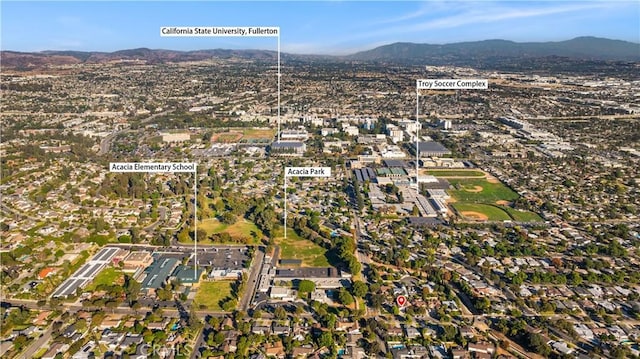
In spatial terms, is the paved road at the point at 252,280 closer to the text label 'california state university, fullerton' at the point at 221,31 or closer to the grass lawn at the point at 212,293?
the grass lawn at the point at 212,293

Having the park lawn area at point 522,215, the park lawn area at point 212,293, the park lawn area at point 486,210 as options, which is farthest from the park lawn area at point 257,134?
the park lawn area at point 212,293

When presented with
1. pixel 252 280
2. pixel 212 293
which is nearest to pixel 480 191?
pixel 252 280

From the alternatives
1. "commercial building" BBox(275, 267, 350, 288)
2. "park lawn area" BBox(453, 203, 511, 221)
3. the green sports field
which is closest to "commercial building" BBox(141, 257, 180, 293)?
"commercial building" BBox(275, 267, 350, 288)

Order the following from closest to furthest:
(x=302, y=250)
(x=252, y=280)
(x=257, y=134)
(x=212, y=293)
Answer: (x=212, y=293) → (x=252, y=280) → (x=302, y=250) → (x=257, y=134)

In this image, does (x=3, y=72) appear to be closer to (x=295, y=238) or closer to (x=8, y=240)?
(x=8, y=240)

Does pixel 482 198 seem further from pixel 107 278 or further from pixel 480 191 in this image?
pixel 107 278

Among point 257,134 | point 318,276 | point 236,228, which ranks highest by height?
point 257,134
